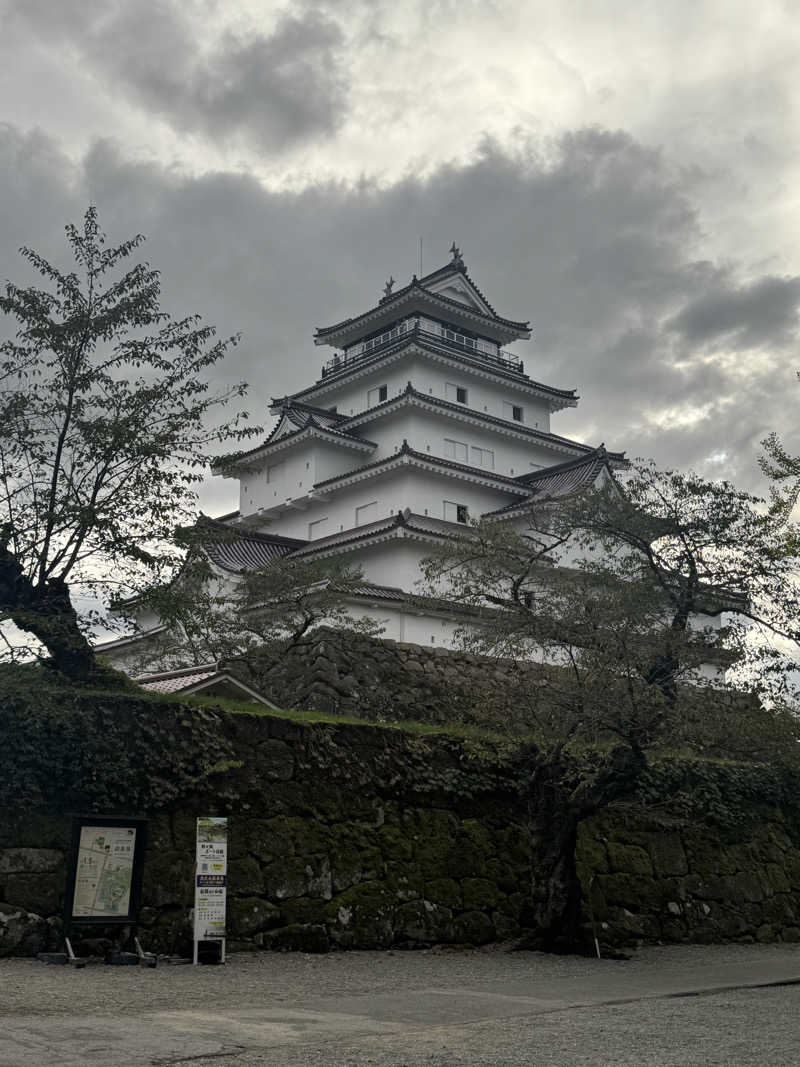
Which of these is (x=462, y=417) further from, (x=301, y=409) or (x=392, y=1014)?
(x=392, y=1014)

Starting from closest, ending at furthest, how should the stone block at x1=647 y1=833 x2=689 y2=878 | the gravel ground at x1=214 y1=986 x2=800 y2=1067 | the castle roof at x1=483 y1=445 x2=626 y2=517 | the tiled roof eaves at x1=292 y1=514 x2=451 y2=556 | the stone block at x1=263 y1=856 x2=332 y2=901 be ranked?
the gravel ground at x1=214 y1=986 x2=800 y2=1067, the stone block at x1=263 y1=856 x2=332 y2=901, the stone block at x1=647 y1=833 x2=689 y2=878, the tiled roof eaves at x1=292 y1=514 x2=451 y2=556, the castle roof at x1=483 y1=445 x2=626 y2=517

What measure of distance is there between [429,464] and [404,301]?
987cm

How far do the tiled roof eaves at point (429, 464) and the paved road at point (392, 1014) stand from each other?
2262cm

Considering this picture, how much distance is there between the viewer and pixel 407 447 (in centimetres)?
3341

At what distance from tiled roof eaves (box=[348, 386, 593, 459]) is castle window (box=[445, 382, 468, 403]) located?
1.03ft

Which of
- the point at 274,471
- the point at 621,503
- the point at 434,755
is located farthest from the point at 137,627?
the point at 274,471

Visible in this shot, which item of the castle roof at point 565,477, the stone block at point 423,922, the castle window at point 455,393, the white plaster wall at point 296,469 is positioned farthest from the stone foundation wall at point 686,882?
the castle window at point 455,393

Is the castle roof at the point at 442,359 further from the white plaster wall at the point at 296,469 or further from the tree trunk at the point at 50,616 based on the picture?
the tree trunk at the point at 50,616

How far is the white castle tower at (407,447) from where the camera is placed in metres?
32.1

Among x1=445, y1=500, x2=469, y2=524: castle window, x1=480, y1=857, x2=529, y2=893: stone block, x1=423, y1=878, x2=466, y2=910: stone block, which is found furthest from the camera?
x1=445, y1=500, x2=469, y2=524: castle window

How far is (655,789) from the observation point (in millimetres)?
16688

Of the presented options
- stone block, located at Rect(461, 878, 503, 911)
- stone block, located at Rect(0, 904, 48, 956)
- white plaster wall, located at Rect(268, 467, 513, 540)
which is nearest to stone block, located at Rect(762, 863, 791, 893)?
stone block, located at Rect(461, 878, 503, 911)

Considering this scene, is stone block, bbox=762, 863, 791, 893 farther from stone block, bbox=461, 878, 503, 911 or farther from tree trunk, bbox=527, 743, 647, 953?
stone block, bbox=461, 878, 503, 911

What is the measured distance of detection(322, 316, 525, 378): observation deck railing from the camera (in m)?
40.1
